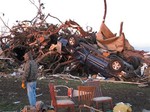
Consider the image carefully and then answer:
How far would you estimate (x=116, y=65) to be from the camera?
1783cm

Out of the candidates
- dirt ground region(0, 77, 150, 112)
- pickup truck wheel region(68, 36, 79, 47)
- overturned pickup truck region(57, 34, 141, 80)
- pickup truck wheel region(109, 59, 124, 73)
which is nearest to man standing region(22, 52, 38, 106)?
dirt ground region(0, 77, 150, 112)

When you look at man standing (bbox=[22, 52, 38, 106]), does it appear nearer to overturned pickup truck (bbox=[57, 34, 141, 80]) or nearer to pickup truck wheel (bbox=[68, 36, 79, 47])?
overturned pickup truck (bbox=[57, 34, 141, 80])

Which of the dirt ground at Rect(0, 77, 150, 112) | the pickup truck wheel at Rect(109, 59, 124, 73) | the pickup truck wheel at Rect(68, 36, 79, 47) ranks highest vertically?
the pickup truck wheel at Rect(68, 36, 79, 47)

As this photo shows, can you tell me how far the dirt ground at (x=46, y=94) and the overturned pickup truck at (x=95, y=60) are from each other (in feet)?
4.51

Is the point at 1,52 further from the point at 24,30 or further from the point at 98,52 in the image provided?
the point at 98,52

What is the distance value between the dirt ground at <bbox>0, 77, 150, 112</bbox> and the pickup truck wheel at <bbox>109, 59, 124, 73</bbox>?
1.31 m

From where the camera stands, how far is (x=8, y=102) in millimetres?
11625

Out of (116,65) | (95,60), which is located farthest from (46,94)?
(95,60)

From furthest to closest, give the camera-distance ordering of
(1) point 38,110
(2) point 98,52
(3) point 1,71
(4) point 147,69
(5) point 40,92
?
(3) point 1,71 → (2) point 98,52 → (4) point 147,69 → (5) point 40,92 → (1) point 38,110

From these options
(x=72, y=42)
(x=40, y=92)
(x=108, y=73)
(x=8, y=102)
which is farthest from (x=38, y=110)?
(x=72, y=42)

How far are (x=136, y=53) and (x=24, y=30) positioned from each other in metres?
6.75

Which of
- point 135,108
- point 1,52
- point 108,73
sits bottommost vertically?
point 135,108

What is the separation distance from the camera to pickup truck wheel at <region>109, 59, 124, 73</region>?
1780 cm

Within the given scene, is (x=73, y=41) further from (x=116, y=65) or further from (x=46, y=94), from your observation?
(x=46, y=94)
